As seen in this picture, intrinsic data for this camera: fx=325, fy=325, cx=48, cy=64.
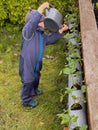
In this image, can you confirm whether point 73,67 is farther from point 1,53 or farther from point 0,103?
point 1,53

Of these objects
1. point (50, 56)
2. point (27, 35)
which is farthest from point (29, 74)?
point (50, 56)

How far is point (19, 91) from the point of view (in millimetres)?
5016

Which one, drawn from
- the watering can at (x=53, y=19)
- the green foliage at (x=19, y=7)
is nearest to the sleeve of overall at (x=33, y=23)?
the watering can at (x=53, y=19)

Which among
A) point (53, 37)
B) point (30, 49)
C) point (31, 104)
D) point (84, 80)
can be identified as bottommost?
point (31, 104)

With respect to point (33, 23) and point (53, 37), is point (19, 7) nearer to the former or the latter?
point (53, 37)

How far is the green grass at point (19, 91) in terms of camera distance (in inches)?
169

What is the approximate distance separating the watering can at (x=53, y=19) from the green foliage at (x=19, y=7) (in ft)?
8.90

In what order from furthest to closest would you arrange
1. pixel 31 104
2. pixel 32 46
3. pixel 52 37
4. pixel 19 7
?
1. pixel 19 7
2. pixel 31 104
3. pixel 52 37
4. pixel 32 46

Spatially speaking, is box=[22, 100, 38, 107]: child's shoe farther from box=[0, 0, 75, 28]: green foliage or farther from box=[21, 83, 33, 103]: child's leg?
box=[0, 0, 75, 28]: green foliage

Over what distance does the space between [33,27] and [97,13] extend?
269 cm

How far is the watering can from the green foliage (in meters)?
2.71

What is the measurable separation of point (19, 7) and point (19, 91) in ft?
8.29

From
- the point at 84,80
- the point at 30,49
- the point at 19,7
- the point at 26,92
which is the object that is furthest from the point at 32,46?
the point at 19,7

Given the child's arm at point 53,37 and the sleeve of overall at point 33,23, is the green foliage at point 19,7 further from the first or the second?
the sleeve of overall at point 33,23
